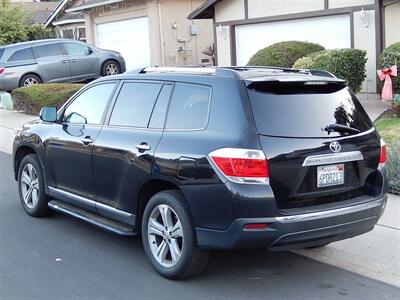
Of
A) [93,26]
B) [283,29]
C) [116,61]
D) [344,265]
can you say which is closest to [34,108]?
[116,61]

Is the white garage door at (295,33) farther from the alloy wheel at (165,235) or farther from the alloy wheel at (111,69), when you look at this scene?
the alloy wheel at (165,235)

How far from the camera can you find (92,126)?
6090mm

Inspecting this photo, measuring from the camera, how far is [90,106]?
6.30 meters

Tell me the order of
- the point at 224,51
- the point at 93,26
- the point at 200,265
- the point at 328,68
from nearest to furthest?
the point at 200,265
the point at 328,68
the point at 224,51
the point at 93,26

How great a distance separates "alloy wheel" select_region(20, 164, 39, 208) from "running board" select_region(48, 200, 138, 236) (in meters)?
0.43

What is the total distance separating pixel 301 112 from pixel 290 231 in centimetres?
96

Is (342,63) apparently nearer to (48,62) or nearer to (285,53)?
(285,53)

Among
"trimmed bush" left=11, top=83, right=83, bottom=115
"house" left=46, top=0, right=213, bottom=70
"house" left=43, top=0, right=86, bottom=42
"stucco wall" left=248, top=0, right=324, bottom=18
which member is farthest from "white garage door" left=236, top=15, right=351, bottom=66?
"house" left=43, top=0, right=86, bottom=42

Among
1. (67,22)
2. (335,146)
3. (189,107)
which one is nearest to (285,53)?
(189,107)

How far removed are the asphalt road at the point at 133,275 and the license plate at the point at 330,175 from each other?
0.85 meters

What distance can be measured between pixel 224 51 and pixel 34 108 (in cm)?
629

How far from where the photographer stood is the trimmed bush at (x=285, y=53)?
15.0 metres

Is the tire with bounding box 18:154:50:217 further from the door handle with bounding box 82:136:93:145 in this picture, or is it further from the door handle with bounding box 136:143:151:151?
the door handle with bounding box 136:143:151:151

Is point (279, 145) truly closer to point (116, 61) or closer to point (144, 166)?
point (144, 166)
